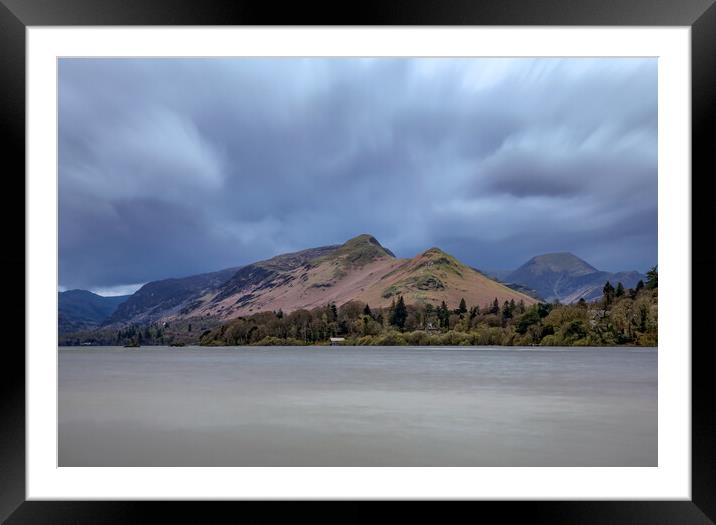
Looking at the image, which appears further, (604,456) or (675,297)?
(604,456)

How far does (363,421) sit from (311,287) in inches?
1105

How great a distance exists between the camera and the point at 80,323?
98.3ft

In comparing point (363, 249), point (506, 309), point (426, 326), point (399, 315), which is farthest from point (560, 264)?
point (363, 249)

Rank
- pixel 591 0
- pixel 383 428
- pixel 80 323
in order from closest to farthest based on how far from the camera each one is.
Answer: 1. pixel 591 0
2. pixel 383 428
3. pixel 80 323

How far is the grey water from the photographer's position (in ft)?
12.3

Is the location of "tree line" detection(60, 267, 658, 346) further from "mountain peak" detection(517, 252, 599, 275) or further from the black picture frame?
the black picture frame

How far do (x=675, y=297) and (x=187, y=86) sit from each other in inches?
1572

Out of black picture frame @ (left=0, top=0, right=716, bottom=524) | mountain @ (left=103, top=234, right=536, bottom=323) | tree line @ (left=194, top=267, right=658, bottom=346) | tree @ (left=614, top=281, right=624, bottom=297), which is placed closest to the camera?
black picture frame @ (left=0, top=0, right=716, bottom=524)

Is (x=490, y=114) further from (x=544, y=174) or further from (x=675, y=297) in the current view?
(x=675, y=297)

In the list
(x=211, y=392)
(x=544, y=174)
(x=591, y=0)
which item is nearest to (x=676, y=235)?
(x=591, y=0)

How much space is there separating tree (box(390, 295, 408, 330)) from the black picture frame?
25.8m

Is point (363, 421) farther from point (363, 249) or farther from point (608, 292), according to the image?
point (363, 249)

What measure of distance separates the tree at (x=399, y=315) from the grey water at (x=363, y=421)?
16.1 m

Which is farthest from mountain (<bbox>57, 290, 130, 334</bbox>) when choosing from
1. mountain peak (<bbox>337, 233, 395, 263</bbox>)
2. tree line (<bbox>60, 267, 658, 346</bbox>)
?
mountain peak (<bbox>337, 233, 395, 263</bbox>)
